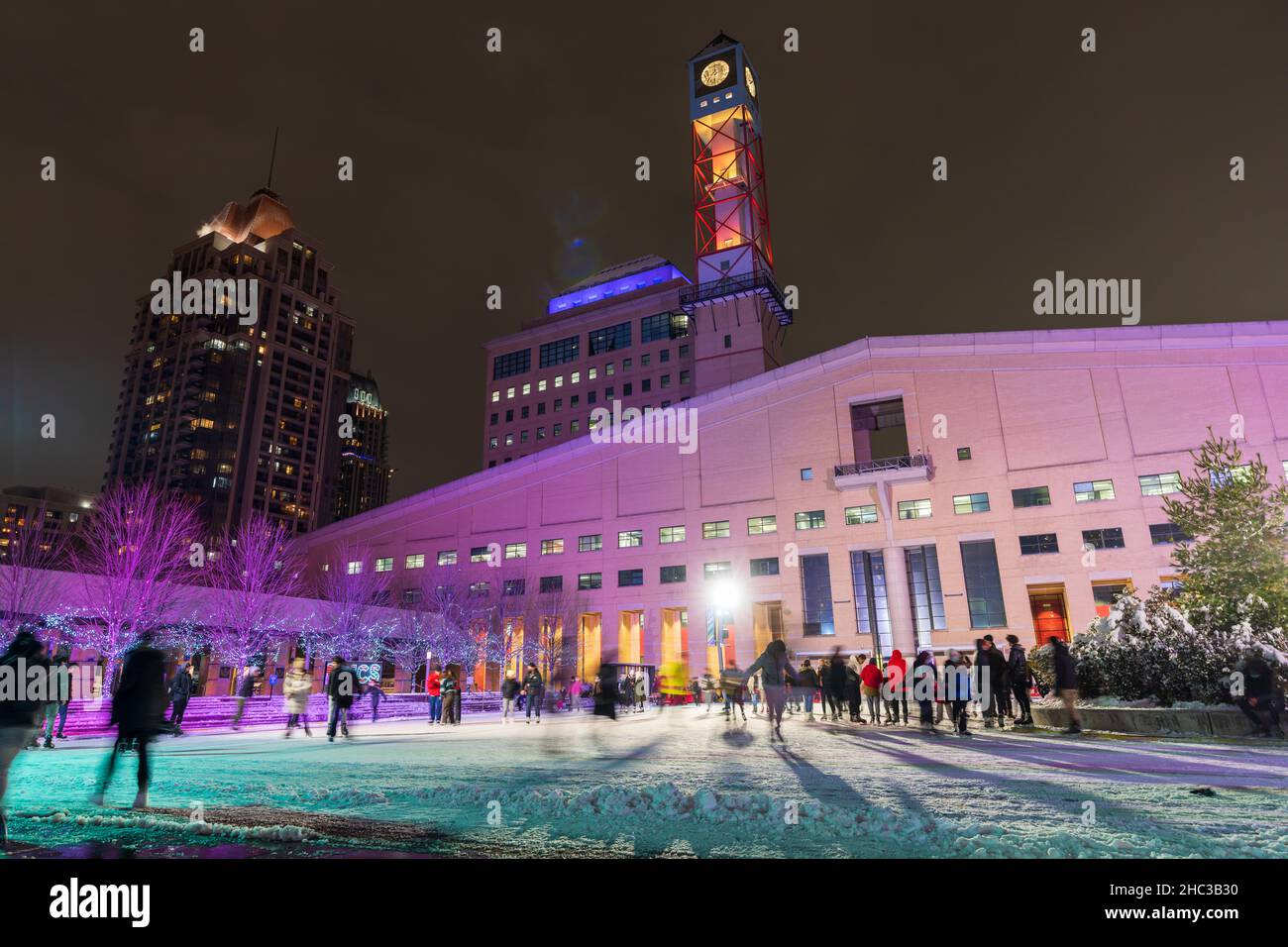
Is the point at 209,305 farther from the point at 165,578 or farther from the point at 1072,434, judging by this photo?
the point at 1072,434

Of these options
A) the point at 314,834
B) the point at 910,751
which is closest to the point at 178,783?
the point at 314,834

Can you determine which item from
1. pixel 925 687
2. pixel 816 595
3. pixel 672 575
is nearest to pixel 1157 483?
pixel 816 595

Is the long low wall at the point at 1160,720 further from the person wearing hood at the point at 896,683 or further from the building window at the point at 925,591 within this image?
the building window at the point at 925,591

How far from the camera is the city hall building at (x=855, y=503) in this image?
127 ft

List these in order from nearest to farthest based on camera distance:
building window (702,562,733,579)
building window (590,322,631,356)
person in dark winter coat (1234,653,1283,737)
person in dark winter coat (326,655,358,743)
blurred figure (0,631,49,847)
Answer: blurred figure (0,631,49,847) → person in dark winter coat (1234,653,1283,737) → person in dark winter coat (326,655,358,743) → building window (702,562,733,579) → building window (590,322,631,356)

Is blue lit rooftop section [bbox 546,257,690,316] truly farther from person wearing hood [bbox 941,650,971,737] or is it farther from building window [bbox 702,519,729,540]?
person wearing hood [bbox 941,650,971,737]

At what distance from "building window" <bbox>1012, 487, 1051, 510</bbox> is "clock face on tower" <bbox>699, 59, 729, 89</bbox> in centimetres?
5492

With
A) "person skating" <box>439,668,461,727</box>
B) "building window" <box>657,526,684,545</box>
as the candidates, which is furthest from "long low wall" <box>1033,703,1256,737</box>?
"building window" <box>657,526,684,545</box>

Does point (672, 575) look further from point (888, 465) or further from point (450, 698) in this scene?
point (450, 698)

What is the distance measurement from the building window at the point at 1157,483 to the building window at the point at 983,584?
27.9 feet

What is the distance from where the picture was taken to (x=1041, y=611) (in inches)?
1789

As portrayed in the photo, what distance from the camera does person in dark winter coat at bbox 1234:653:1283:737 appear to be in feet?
39.8

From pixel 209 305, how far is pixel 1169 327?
13402 cm

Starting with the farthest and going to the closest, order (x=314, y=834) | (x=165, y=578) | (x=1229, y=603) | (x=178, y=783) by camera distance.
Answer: (x=165, y=578) → (x=1229, y=603) → (x=178, y=783) → (x=314, y=834)
